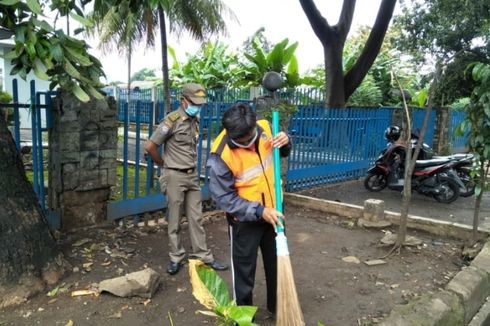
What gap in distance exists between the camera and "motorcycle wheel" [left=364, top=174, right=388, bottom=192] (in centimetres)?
794

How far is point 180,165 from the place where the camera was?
4.01 m

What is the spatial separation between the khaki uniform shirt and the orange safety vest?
1253mm

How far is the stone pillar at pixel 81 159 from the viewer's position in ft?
14.0

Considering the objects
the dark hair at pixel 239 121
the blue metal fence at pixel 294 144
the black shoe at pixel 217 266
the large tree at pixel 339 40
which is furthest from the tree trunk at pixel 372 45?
the dark hair at pixel 239 121

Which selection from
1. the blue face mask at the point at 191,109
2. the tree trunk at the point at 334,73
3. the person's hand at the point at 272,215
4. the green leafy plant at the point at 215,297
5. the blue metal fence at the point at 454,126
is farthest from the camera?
the blue metal fence at the point at 454,126

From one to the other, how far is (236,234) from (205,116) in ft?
9.48

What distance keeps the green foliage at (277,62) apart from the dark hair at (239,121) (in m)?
11.8

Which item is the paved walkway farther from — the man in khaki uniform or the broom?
the broom

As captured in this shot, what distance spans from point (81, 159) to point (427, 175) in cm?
527

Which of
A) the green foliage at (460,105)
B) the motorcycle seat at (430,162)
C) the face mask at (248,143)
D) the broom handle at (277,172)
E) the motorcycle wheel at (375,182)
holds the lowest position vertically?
the motorcycle wheel at (375,182)

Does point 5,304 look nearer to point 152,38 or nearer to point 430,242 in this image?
point 430,242

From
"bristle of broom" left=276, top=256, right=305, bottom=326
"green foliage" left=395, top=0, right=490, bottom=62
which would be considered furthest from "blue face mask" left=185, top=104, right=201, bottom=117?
"green foliage" left=395, top=0, right=490, bottom=62

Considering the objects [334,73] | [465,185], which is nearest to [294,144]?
[465,185]

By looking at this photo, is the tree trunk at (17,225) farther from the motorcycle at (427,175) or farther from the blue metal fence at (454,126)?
the blue metal fence at (454,126)
